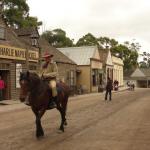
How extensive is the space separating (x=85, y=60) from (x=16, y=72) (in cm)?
2338

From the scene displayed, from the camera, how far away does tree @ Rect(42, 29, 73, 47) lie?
82.6m

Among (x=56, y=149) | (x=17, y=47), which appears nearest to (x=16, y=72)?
(x=17, y=47)

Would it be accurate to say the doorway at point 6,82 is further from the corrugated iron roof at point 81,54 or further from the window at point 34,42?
the corrugated iron roof at point 81,54

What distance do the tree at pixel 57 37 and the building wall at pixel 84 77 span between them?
27786 millimetres

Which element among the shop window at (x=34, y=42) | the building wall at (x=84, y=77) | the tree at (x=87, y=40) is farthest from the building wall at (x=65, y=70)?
the tree at (x=87, y=40)

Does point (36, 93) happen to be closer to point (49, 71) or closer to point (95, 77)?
point (49, 71)

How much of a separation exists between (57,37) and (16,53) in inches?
1995

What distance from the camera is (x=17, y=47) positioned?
33.0 metres

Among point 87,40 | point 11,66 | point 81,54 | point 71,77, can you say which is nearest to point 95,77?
point 81,54

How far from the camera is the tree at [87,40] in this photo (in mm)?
94312

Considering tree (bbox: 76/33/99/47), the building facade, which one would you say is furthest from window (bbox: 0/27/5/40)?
tree (bbox: 76/33/99/47)

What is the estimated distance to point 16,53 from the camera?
32.6 metres

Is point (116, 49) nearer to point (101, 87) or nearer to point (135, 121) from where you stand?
point (101, 87)

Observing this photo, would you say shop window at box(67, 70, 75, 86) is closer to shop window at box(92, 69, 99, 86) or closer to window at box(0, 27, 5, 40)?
shop window at box(92, 69, 99, 86)
